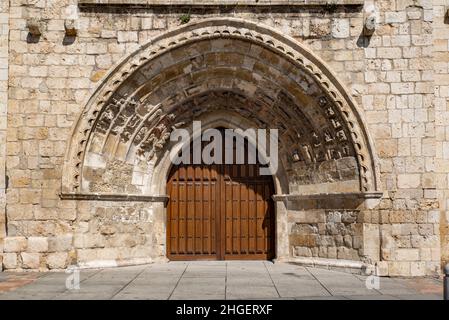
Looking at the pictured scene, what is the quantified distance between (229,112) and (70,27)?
2.93 m

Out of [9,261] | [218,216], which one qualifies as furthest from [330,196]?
[9,261]

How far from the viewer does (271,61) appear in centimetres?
834

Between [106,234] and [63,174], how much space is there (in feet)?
3.80

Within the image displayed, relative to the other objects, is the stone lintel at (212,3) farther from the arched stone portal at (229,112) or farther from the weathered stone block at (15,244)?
the weathered stone block at (15,244)

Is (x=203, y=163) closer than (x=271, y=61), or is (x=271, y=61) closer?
(x=271, y=61)

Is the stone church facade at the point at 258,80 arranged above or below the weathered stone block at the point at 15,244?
above

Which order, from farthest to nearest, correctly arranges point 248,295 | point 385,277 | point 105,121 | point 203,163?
A: 1. point 203,163
2. point 105,121
3. point 385,277
4. point 248,295

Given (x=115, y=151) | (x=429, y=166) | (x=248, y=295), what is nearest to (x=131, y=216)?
(x=115, y=151)

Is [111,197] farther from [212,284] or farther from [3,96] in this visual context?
[212,284]

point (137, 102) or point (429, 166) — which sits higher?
point (137, 102)

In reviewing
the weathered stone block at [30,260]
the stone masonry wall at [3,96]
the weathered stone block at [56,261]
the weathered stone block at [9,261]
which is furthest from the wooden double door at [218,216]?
the stone masonry wall at [3,96]

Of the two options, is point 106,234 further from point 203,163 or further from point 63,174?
point 203,163

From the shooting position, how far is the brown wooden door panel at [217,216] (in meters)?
9.34

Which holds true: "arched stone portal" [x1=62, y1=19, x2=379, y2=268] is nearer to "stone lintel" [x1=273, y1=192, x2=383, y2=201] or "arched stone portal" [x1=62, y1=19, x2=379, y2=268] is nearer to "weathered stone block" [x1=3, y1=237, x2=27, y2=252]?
"stone lintel" [x1=273, y1=192, x2=383, y2=201]
